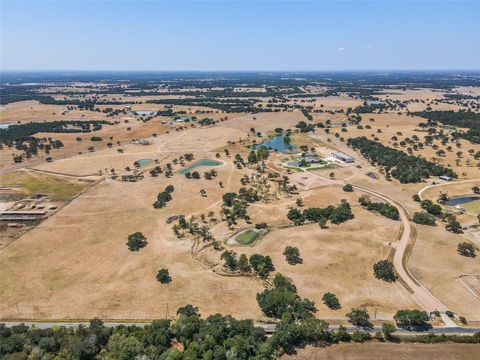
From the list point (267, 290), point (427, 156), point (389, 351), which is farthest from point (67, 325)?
point (427, 156)

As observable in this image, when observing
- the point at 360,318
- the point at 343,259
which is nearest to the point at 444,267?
the point at 343,259

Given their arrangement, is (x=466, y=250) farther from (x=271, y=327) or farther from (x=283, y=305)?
(x=271, y=327)

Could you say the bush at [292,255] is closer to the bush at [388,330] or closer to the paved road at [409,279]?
the paved road at [409,279]

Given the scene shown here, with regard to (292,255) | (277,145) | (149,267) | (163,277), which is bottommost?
(149,267)

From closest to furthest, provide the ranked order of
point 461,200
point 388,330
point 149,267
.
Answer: point 388,330 → point 149,267 → point 461,200

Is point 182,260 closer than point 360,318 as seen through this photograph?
No

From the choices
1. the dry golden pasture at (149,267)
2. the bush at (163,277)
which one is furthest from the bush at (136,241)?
the bush at (163,277)

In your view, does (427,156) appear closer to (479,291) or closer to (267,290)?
(479,291)
